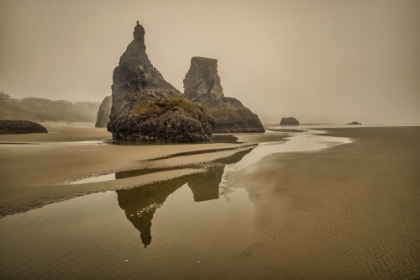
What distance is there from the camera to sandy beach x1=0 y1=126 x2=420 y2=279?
165 inches

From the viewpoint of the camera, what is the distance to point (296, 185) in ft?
32.4

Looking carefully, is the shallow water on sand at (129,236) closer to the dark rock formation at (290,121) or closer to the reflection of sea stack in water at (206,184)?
the reflection of sea stack in water at (206,184)

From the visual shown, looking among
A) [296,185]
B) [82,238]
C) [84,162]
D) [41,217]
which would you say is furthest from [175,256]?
[84,162]

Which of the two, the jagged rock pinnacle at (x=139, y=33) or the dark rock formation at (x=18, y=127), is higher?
the jagged rock pinnacle at (x=139, y=33)

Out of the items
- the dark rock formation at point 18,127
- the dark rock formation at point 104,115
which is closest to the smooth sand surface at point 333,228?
the dark rock formation at point 18,127

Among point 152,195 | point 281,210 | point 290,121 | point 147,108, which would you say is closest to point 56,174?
point 152,195

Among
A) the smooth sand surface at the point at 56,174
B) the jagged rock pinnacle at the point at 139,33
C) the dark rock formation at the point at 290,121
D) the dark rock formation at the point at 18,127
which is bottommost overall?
the smooth sand surface at the point at 56,174

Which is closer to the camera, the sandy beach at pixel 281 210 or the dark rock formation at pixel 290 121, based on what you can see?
the sandy beach at pixel 281 210

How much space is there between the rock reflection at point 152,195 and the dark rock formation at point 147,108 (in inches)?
700

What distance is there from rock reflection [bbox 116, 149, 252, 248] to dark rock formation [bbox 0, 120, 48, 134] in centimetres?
4183

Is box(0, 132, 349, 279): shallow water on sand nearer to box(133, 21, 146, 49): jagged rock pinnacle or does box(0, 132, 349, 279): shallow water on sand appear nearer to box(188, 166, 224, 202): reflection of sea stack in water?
box(188, 166, 224, 202): reflection of sea stack in water

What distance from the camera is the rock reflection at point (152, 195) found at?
6.10m

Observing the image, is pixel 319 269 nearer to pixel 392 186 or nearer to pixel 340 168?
pixel 392 186

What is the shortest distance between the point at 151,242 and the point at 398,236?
6.23 metres
